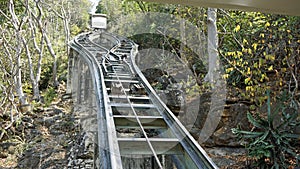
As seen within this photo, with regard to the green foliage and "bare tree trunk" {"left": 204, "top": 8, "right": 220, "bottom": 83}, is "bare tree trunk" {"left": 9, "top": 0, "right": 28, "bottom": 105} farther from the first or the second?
the green foliage

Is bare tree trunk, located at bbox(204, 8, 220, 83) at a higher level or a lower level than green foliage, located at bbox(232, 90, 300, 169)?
higher

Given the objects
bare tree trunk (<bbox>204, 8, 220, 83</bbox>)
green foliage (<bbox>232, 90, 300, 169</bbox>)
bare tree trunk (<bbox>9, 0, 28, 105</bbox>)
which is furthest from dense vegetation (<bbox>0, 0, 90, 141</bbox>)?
green foliage (<bbox>232, 90, 300, 169</bbox>)

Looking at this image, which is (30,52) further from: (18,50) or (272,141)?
(272,141)

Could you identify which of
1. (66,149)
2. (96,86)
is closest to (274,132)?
(96,86)

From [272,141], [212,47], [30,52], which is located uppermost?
[212,47]

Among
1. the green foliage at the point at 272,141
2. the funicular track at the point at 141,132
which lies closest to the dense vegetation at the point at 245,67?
the green foliage at the point at 272,141

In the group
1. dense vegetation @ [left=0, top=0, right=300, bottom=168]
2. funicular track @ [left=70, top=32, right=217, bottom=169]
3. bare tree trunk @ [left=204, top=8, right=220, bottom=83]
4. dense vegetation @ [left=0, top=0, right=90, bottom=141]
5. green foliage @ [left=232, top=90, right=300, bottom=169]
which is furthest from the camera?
dense vegetation @ [left=0, top=0, right=90, bottom=141]

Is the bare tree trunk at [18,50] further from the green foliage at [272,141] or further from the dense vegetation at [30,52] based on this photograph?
the green foliage at [272,141]

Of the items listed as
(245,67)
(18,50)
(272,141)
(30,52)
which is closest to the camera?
(272,141)

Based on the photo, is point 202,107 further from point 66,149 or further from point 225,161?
point 66,149

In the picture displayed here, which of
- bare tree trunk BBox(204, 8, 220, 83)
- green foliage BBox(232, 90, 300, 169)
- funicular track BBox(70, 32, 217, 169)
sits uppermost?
bare tree trunk BBox(204, 8, 220, 83)

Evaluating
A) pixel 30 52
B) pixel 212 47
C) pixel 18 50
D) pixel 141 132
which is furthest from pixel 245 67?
pixel 30 52

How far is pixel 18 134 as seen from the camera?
596 cm

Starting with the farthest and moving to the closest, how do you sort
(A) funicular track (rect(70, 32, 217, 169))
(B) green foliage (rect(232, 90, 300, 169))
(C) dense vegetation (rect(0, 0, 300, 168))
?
(C) dense vegetation (rect(0, 0, 300, 168)) < (B) green foliage (rect(232, 90, 300, 169)) < (A) funicular track (rect(70, 32, 217, 169))
